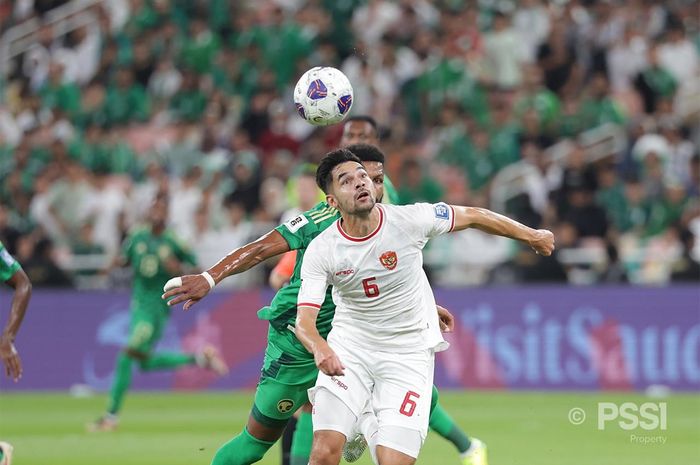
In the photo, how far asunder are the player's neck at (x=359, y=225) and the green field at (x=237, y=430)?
12.7ft

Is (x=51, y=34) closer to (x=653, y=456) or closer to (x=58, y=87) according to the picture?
(x=58, y=87)

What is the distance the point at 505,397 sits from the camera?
57.5ft

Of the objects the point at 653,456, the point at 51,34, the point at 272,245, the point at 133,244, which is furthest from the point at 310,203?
the point at 51,34

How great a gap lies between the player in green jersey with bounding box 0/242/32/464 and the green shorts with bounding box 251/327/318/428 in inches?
64.9

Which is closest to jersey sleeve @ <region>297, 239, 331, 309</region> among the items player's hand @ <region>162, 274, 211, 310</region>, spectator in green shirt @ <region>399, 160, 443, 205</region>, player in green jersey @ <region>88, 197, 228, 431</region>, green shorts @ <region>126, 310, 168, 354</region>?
player's hand @ <region>162, 274, 211, 310</region>

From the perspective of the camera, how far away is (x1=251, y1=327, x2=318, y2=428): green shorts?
8906 millimetres

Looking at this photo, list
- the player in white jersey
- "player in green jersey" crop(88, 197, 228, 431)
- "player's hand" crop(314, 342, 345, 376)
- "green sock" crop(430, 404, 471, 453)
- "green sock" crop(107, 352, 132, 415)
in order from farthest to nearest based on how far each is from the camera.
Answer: "player in green jersey" crop(88, 197, 228, 431) → "green sock" crop(107, 352, 132, 415) → "green sock" crop(430, 404, 471, 453) → the player in white jersey → "player's hand" crop(314, 342, 345, 376)

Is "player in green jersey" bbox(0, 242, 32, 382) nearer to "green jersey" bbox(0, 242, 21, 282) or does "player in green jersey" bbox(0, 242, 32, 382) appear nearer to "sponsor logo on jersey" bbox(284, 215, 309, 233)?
"green jersey" bbox(0, 242, 21, 282)

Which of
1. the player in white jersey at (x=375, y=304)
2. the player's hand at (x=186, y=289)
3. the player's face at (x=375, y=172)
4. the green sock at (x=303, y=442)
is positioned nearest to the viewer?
the player's hand at (x=186, y=289)

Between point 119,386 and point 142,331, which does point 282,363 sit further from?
point 142,331

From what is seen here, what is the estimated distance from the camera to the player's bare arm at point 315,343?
7887 millimetres

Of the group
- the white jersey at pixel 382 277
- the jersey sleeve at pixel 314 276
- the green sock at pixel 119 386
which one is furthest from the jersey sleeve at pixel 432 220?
the green sock at pixel 119 386

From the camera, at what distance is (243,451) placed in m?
8.92

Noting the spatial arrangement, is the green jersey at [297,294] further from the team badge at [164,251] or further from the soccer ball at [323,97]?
the team badge at [164,251]
